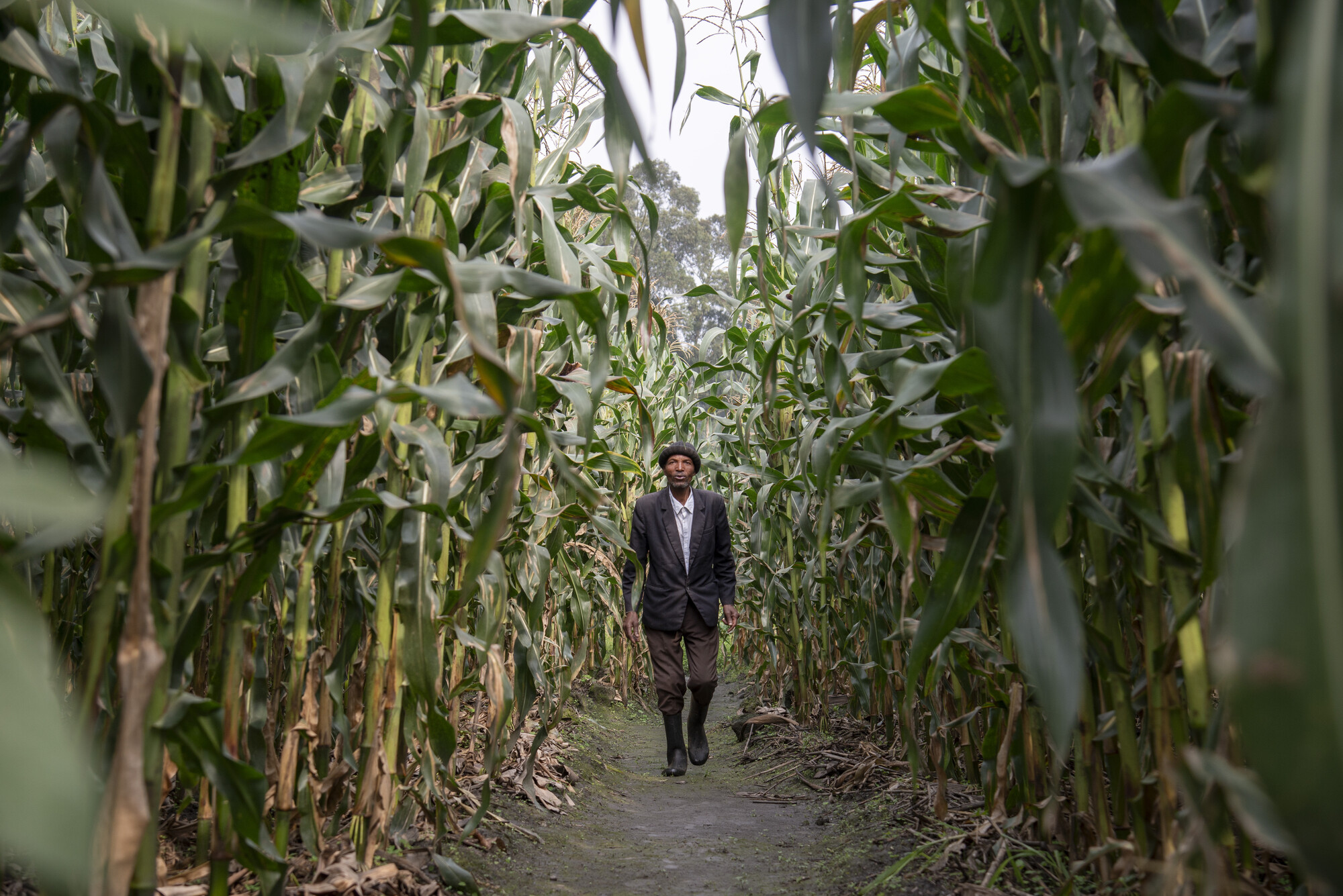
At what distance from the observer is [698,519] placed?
14.1ft

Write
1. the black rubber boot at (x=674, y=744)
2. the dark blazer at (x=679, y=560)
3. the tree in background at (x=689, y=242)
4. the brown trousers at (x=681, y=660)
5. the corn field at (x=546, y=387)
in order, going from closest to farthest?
the corn field at (x=546, y=387) < the black rubber boot at (x=674, y=744) < the brown trousers at (x=681, y=660) < the dark blazer at (x=679, y=560) < the tree in background at (x=689, y=242)

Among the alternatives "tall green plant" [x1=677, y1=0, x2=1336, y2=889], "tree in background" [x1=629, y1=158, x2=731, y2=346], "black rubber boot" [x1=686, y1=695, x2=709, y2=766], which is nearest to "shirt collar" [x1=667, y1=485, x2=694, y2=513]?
"black rubber boot" [x1=686, y1=695, x2=709, y2=766]

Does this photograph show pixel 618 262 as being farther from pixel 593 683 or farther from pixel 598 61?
pixel 593 683

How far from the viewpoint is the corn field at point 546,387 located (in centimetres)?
37

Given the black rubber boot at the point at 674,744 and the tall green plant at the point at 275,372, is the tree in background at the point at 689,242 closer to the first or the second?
the black rubber boot at the point at 674,744

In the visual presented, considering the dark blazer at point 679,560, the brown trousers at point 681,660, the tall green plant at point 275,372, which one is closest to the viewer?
the tall green plant at point 275,372

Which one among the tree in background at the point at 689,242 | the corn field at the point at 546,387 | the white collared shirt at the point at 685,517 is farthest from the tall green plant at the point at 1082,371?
the tree in background at the point at 689,242

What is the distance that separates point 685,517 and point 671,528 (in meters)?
0.13

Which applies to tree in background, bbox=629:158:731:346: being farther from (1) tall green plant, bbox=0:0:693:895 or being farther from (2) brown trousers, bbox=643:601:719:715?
(1) tall green plant, bbox=0:0:693:895

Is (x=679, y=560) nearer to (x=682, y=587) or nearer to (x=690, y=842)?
(x=682, y=587)

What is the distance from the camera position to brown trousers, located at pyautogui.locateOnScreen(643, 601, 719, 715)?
161 inches

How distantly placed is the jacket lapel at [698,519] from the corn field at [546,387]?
6.88 feet

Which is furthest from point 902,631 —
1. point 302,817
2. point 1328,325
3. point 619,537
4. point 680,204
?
point 680,204

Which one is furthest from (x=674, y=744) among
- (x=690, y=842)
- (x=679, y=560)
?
(x=690, y=842)
